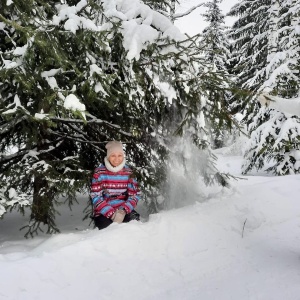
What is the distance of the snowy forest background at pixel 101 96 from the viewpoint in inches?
163

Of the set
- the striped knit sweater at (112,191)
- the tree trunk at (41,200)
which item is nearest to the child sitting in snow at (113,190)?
the striped knit sweater at (112,191)

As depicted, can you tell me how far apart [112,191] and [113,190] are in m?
0.02

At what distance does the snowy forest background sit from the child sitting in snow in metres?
0.28

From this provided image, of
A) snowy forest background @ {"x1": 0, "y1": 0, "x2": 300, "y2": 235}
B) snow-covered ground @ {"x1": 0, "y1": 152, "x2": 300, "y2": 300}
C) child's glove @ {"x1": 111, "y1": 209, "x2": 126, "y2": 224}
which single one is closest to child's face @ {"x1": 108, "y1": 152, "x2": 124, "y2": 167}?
snowy forest background @ {"x1": 0, "y1": 0, "x2": 300, "y2": 235}

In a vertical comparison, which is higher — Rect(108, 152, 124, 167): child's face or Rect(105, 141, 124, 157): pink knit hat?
Rect(105, 141, 124, 157): pink knit hat

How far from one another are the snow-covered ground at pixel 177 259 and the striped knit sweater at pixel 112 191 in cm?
53

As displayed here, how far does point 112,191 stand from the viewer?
506cm

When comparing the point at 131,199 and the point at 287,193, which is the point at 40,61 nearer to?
the point at 131,199

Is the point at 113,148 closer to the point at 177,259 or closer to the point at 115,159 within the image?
the point at 115,159

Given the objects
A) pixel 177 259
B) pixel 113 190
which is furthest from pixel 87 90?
pixel 177 259

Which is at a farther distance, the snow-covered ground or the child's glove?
the child's glove

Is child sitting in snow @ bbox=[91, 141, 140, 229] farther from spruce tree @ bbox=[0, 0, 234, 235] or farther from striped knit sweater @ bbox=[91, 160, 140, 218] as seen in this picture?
spruce tree @ bbox=[0, 0, 234, 235]

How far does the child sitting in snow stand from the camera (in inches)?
193

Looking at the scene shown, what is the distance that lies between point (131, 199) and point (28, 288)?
2336 millimetres
